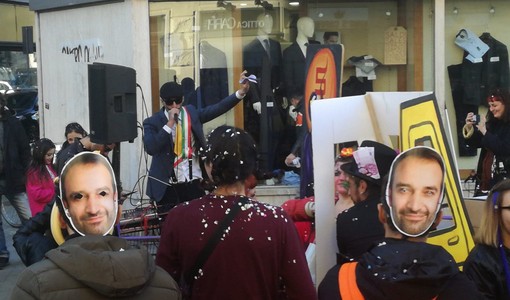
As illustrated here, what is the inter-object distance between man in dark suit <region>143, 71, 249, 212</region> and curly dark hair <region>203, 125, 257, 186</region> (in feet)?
14.3

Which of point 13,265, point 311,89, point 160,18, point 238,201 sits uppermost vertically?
point 160,18

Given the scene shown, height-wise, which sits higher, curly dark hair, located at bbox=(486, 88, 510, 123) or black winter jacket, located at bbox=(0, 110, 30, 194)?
curly dark hair, located at bbox=(486, 88, 510, 123)

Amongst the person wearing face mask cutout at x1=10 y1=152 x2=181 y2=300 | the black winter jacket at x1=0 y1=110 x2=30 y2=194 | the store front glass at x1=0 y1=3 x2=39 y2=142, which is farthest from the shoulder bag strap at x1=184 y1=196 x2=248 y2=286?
the store front glass at x1=0 y1=3 x2=39 y2=142

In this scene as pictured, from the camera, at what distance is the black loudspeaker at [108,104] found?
17.7 feet

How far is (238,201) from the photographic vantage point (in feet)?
10.9

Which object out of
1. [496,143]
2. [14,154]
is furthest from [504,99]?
[14,154]

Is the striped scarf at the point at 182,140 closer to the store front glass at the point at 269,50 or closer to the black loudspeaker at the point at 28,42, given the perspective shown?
the store front glass at the point at 269,50

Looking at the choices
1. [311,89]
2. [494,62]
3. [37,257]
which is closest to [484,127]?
[494,62]

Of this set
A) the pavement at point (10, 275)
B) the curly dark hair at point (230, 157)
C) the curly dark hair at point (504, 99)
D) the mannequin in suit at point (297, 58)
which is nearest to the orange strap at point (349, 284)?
the curly dark hair at point (230, 157)

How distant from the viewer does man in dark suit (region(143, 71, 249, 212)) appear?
25.5 feet

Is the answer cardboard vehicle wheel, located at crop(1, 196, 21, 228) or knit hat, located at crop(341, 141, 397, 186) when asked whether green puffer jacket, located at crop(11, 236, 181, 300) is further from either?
cardboard vehicle wheel, located at crop(1, 196, 21, 228)

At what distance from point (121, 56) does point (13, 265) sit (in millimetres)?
3068

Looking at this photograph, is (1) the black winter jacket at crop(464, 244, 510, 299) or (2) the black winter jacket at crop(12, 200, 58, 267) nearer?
(1) the black winter jacket at crop(464, 244, 510, 299)

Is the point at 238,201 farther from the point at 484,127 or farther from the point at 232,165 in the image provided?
the point at 484,127
